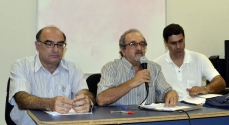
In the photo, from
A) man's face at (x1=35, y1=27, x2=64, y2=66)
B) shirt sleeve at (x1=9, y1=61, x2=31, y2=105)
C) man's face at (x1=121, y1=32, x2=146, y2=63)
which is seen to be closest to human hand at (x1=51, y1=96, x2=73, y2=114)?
shirt sleeve at (x1=9, y1=61, x2=31, y2=105)

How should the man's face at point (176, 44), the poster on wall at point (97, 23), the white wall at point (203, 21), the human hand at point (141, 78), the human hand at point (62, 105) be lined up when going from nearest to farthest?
1. the human hand at point (62, 105)
2. the human hand at point (141, 78)
3. the man's face at point (176, 44)
4. the poster on wall at point (97, 23)
5. the white wall at point (203, 21)

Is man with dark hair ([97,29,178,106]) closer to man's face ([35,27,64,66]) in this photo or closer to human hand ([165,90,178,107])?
human hand ([165,90,178,107])

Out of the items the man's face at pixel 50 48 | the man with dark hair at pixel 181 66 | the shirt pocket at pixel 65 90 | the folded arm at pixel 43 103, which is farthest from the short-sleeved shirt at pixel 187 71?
the folded arm at pixel 43 103

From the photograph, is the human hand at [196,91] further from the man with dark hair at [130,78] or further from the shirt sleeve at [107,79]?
the shirt sleeve at [107,79]

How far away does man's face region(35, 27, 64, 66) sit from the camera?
104 inches

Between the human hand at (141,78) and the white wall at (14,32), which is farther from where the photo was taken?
the white wall at (14,32)

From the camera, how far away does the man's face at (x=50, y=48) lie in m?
2.64

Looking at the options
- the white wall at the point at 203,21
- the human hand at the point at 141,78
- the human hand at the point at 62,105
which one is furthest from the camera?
the white wall at the point at 203,21

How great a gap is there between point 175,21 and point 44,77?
1.97m

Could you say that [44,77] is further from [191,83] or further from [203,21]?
[203,21]

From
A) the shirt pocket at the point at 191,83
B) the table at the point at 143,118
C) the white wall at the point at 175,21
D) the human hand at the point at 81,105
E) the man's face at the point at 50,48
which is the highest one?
the white wall at the point at 175,21

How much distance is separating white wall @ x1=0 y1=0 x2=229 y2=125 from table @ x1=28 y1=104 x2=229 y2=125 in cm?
144

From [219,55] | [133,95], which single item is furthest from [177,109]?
[219,55]

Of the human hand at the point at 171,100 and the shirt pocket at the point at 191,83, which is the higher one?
the shirt pocket at the point at 191,83
